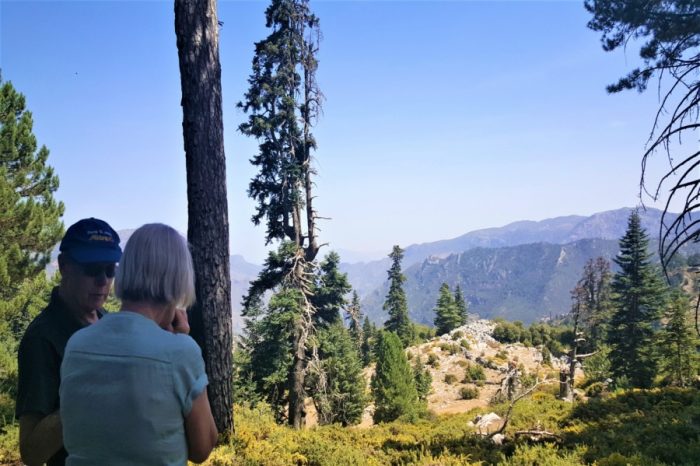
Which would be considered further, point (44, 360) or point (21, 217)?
point (21, 217)

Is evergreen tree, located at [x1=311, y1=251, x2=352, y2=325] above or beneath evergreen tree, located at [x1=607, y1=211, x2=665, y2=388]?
above

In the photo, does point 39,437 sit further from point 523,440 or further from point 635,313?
point 635,313

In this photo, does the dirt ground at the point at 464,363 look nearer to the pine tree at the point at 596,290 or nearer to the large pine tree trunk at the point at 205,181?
the pine tree at the point at 596,290

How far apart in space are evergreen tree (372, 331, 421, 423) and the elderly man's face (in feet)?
62.1

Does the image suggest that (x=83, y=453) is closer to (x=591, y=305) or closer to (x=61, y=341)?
(x=61, y=341)

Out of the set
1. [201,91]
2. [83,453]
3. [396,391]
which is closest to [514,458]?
[83,453]

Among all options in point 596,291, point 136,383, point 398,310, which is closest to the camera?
point 136,383

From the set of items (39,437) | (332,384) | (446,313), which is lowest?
(446,313)

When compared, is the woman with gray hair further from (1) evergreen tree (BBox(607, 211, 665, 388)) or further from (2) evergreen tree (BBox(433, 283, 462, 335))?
(2) evergreen tree (BBox(433, 283, 462, 335))

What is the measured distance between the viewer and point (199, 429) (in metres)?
1.73

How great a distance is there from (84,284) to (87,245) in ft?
0.91

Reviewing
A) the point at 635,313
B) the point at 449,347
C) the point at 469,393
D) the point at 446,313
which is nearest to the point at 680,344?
the point at 635,313

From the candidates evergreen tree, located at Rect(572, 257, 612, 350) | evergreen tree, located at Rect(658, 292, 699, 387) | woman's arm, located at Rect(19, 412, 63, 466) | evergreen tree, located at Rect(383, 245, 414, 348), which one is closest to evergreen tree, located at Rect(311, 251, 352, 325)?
woman's arm, located at Rect(19, 412, 63, 466)

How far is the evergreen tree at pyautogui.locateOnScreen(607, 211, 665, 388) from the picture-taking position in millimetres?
28547
